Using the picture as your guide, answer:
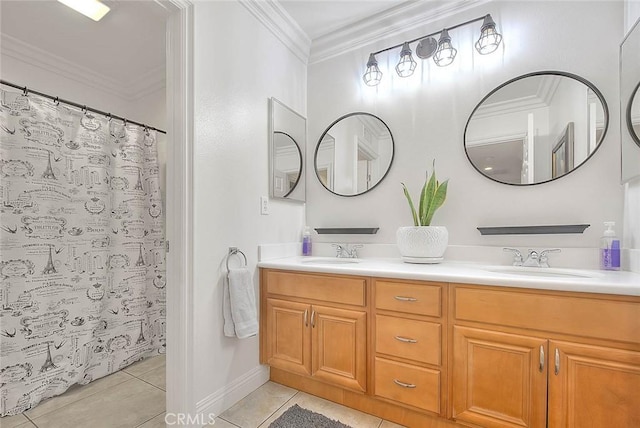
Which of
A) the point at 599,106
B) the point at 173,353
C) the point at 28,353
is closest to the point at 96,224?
the point at 28,353

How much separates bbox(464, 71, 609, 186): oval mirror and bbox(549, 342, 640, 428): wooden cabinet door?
0.93 metres

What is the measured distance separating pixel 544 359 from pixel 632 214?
0.89m

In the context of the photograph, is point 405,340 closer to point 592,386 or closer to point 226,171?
point 592,386

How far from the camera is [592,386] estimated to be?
1.01m

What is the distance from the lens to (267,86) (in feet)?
6.36

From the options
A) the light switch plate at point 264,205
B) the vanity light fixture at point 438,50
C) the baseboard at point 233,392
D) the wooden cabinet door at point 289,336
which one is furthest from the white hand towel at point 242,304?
the vanity light fixture at point 438,50

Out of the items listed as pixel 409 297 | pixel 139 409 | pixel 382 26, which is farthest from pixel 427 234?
pixel 139 409

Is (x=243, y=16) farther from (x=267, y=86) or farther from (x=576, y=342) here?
(x=576, y=342)

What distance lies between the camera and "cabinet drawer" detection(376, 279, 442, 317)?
4.22 feet

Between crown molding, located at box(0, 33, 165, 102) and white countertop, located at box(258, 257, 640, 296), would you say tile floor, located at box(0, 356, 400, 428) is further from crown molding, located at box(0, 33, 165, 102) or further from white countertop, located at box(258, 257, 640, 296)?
crown molding, located at box(0, 33, 165, 102)

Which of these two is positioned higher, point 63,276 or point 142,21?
point 142,21

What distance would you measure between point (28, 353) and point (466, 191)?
277cm

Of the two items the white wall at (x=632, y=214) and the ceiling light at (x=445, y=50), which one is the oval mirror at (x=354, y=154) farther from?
the white wall at (x=632, y=214)

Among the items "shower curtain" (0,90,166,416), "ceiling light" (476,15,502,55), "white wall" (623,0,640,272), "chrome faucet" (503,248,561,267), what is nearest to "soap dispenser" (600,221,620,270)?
"white wall" (623,0,640,272)
